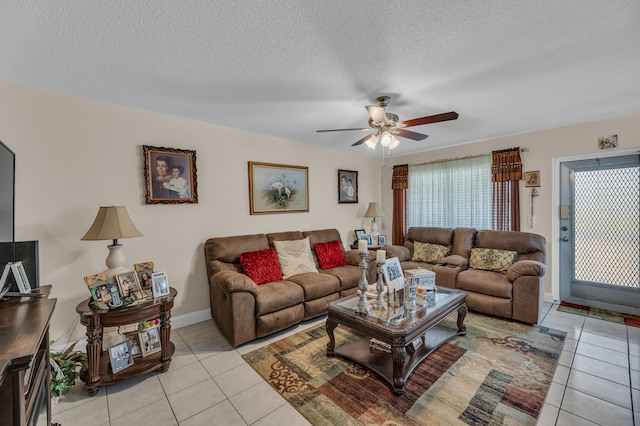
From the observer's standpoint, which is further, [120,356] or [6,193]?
[120,356]

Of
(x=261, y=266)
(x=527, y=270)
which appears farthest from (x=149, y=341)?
(x=527, y=270)

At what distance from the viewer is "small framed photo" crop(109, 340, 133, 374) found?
6.96 feet

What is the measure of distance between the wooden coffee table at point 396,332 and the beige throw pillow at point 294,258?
3.42 ft

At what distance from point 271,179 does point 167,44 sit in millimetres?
2303

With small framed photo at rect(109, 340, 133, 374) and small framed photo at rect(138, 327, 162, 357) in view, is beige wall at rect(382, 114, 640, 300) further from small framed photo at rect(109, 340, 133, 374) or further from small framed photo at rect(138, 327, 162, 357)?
small framed photo at rect(109, 340, 133, 374)

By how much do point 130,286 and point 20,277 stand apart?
0.77m

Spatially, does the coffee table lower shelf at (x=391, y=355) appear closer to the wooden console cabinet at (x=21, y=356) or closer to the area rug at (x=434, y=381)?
the area rug at (x=434, y=381)

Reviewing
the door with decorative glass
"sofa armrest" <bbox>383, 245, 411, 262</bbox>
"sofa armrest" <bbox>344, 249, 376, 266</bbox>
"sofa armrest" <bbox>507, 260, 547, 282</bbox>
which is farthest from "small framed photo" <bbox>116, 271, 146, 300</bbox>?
the door with decorative glass

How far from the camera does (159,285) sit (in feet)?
7.81

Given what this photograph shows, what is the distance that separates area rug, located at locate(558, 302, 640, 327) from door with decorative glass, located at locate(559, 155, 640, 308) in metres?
0.16

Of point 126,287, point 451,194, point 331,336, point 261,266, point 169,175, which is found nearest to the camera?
point 126,287

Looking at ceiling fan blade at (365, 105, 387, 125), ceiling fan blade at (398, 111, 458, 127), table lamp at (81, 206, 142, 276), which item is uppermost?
ceiling fan blade at (365, 105, 387, 125)

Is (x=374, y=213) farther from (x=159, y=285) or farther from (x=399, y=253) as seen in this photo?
(x=159, y=285)

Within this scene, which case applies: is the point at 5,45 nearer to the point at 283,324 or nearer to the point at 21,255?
the point at 21,255
